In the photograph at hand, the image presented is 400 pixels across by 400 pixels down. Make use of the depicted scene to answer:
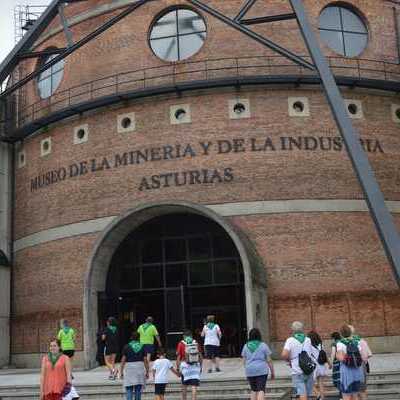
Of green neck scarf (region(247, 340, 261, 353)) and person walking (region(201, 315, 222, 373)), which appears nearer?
green neck scarf (region(247, 340, 261, 353))

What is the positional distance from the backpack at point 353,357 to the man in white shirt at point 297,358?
0.73 meters

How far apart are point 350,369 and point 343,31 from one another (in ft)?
57.7

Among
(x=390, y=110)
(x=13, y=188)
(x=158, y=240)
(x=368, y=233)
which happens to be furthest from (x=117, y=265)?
(x=390, y=110)

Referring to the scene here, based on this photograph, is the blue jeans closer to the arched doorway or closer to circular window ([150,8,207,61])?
the arched doorway

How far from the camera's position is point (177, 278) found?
2456 centimetres

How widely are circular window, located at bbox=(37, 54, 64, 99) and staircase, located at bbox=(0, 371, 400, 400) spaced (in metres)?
14.1

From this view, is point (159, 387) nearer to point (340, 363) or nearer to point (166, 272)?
point (340, 363)

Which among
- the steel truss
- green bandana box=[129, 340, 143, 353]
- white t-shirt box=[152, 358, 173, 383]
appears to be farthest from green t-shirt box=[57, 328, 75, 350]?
the steel truss

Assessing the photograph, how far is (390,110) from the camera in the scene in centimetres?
2488

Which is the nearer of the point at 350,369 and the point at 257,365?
the point at 350,369

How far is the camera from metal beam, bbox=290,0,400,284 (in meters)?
13.3

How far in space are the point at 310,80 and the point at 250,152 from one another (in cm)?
334

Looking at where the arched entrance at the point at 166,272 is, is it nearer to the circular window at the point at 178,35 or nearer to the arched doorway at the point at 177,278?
the arched doorway at the point at 177,278

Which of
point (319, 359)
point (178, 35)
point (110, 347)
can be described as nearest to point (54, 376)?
point (319, 359)
